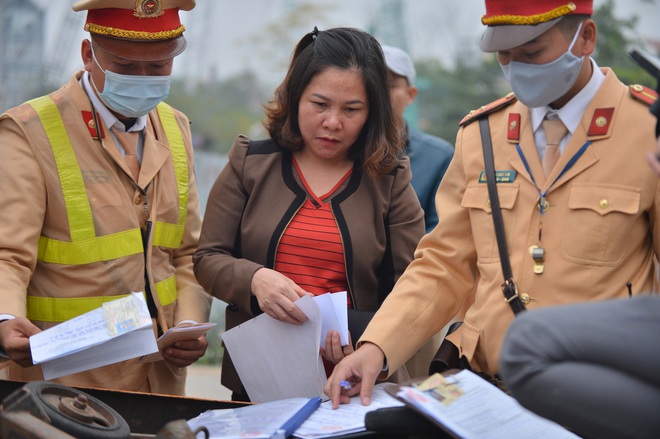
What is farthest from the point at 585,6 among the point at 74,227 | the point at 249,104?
the point at 249,104

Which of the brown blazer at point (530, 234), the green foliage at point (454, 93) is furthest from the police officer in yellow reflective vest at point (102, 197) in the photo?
the green foliage at point (454, 93)

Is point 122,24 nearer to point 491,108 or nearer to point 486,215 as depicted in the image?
point 491,108

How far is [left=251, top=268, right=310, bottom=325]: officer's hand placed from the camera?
3092 mm

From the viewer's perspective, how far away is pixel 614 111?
9.04 feet

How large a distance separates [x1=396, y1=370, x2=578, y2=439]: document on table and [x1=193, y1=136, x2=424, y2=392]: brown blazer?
861mm

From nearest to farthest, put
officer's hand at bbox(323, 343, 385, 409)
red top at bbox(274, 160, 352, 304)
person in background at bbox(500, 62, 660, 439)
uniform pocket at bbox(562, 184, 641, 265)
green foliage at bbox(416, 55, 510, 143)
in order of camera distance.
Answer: person in background at bbox(500, 62, 660, 439) < uniform pocket at bbox(562, 184, 641, 265) < officer's hand at bbox(323, 343, 385, 409) < red top at bbox(274, 160, 352, 304) < green foliage at bbox(416, 55, 510, 143)

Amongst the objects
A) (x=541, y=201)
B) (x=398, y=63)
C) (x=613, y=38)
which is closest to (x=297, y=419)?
(x=541, y=201)

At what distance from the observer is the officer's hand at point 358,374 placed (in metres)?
2.87

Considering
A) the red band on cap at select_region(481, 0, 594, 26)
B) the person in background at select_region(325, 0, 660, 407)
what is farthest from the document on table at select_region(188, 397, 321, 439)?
the red band on cap at select_region(481, 0, 594, 26)

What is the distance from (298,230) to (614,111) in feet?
3.82

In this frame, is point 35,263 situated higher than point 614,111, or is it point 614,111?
point 614,111

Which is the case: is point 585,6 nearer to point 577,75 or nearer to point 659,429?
point 577,75

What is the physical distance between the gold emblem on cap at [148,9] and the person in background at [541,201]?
120 cm

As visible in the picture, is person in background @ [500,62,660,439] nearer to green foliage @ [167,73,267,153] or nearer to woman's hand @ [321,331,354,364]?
woman's hand @ [321,331,354,364]
